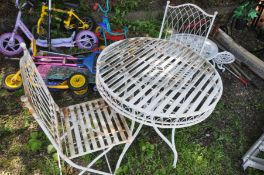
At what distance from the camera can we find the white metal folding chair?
1971mm

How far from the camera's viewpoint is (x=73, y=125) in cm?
242

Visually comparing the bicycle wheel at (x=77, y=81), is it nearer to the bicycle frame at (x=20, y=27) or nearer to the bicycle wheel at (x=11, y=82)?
the bicycle wheel at (x=11, y=82)

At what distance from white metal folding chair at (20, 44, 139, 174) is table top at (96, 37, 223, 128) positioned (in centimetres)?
28

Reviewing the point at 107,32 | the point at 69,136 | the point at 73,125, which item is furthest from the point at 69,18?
the point at 69,136

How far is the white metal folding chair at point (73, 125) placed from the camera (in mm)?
1971

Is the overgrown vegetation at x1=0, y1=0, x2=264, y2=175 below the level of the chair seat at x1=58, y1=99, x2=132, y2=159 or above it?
below

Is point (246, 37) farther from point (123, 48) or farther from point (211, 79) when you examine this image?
point (123, 48)

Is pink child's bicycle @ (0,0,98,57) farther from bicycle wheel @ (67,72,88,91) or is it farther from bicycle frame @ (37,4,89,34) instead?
bicycle wheel @ (67,72,88,91)

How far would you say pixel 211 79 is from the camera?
2629 mm

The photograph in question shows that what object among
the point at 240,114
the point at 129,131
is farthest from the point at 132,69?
the point at 240,114

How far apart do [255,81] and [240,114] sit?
0.88 metres

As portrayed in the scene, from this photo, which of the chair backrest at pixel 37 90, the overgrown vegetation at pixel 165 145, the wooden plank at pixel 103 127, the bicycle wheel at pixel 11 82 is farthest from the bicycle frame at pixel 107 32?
the chair backrest at pixel 37 90

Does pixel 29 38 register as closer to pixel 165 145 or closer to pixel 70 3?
pixel 70 3

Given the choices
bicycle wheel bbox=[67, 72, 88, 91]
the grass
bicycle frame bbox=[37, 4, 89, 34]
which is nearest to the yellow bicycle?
bicycle frame bbox=[37, 4, 89, 34]
